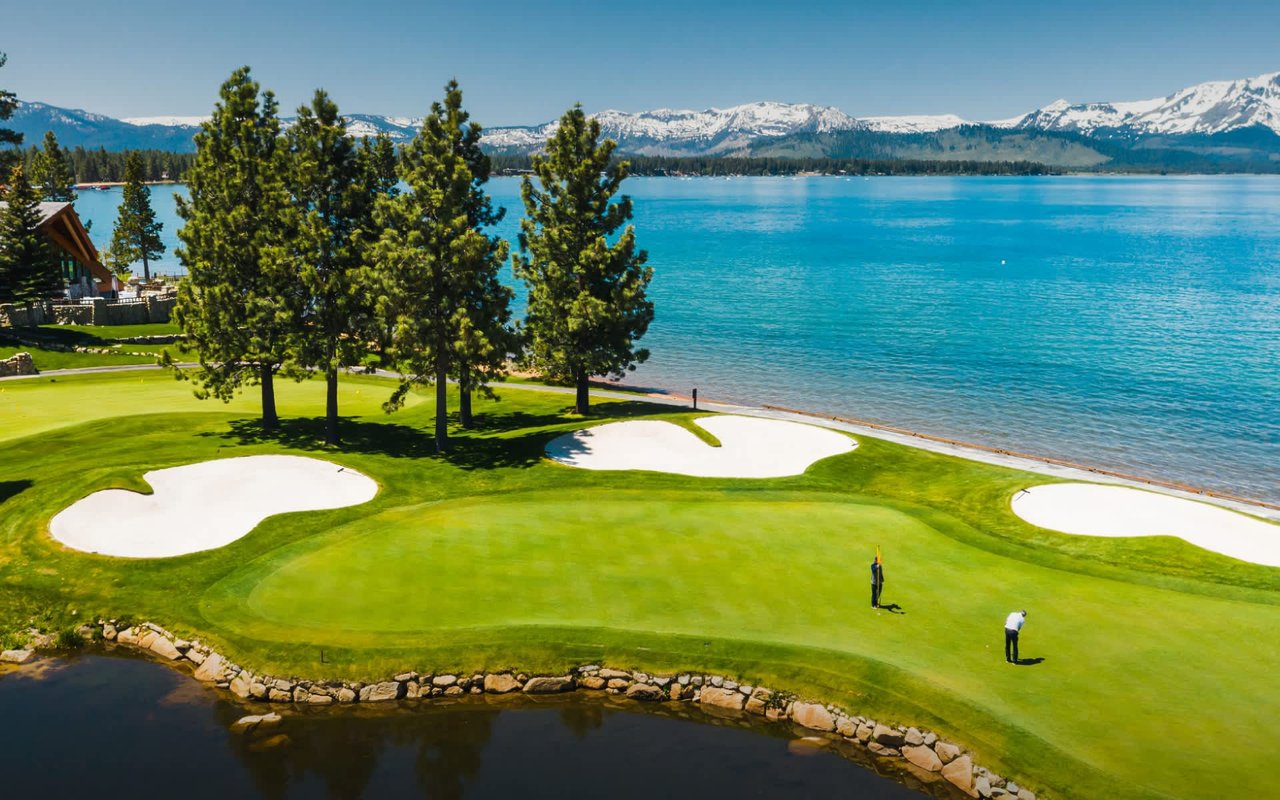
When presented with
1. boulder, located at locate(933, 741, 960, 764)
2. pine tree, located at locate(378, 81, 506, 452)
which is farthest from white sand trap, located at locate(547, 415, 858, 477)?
boulder, located at locate(933, 741, 960, 764)

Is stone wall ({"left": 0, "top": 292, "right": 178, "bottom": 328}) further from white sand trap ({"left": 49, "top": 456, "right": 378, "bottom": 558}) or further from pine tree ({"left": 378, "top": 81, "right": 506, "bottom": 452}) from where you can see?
white sand trap ({"left": 49, "top": 456, "right": 378, "bottom": 558})

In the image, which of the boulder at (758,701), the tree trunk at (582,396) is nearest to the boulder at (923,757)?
the boulder at (758,701)

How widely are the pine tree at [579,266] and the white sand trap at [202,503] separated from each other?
52.8 feet

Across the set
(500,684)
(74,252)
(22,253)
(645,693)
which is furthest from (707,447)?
(74,252)

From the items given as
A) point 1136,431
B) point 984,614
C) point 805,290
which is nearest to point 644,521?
point 984,614

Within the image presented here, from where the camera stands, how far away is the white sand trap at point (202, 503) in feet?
101

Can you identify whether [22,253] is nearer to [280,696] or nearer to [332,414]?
[332,414]

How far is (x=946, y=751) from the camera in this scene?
20.0 m

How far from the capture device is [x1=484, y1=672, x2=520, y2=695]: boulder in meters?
23.0

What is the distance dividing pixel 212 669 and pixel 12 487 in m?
18.0

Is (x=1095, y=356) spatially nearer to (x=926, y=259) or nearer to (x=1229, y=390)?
(x=1229, y=390)

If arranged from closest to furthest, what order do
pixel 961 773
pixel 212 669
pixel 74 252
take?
pixel 961 773 < pixel 212 669 < pixel 74 252

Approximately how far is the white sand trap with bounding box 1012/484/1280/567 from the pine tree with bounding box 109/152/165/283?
326 feet

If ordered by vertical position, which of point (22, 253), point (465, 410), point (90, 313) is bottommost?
point (465, 410)
